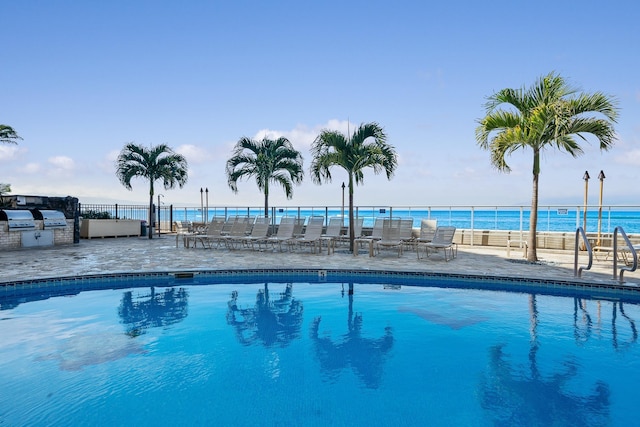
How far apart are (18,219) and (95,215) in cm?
522

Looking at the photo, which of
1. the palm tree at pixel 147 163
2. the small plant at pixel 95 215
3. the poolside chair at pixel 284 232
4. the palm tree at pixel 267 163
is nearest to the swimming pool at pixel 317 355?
the poolside chair at pixel 284 232

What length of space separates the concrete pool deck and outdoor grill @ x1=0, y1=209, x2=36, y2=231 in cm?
76

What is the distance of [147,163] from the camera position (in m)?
15.5

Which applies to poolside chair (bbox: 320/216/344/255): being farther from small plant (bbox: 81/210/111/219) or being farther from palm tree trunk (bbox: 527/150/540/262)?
small plant (bbox: 81/210/111/219)

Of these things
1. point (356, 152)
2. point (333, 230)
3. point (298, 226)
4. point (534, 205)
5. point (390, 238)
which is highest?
point (356, 152)

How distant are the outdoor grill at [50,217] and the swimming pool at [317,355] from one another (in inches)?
253

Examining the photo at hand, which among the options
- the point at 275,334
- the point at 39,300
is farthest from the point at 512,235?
the point at 39,300

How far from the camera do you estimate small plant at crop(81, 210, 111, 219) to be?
1599 cm

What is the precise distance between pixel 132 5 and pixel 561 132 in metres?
12.3

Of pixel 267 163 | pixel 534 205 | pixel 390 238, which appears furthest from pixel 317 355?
pixel 267 163

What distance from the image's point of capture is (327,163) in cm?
1109

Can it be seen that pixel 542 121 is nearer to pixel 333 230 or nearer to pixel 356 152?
pixel 356 152

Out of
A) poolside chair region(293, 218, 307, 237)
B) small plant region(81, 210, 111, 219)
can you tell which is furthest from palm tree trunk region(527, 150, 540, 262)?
small plant region(81, 210, 111, 219)

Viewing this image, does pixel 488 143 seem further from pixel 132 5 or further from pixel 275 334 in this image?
pixel 132 5
